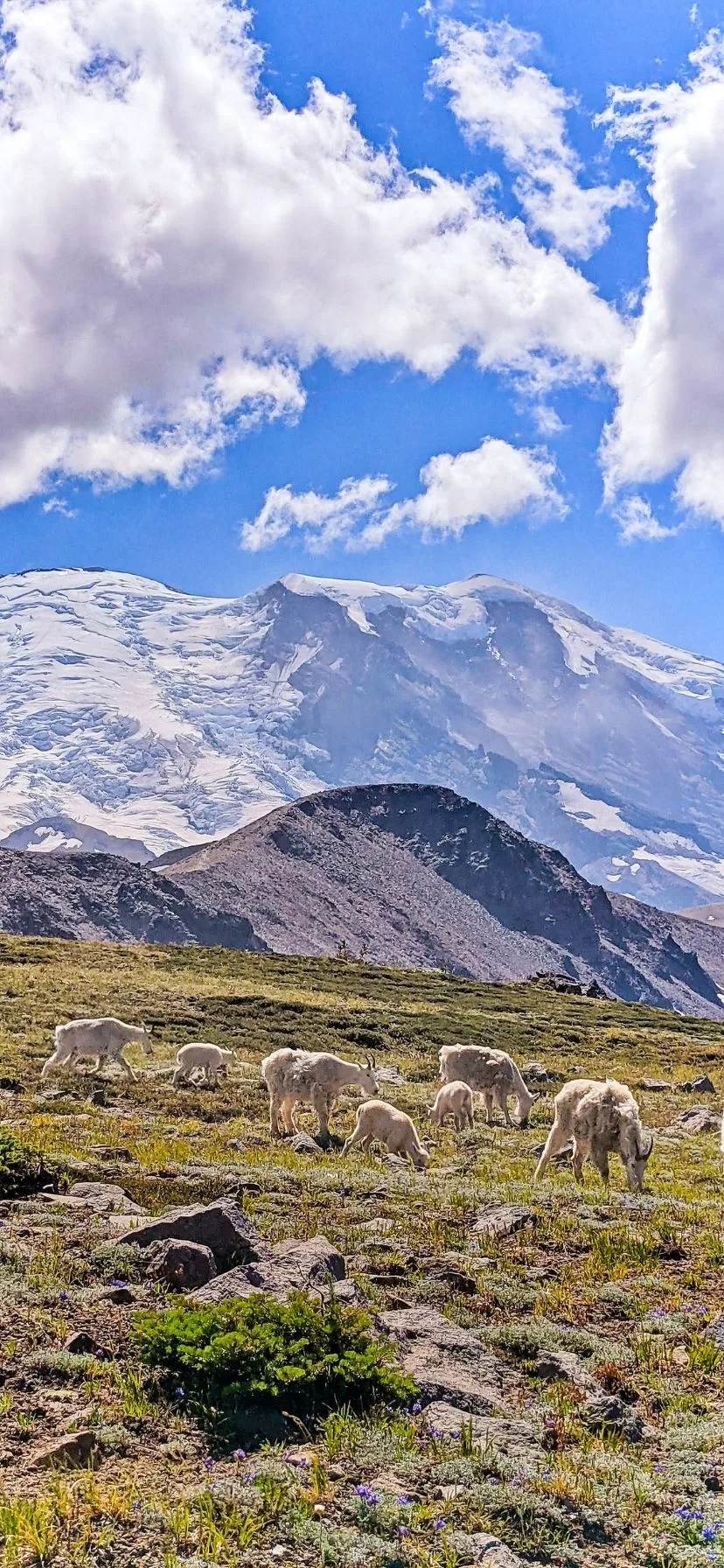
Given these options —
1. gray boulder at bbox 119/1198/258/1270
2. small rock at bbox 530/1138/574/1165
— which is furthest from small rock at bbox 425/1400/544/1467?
small rock at bbox 530/1138/574/1165

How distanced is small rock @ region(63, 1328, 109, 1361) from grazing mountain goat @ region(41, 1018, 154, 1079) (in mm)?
20366

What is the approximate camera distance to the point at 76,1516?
269 inches

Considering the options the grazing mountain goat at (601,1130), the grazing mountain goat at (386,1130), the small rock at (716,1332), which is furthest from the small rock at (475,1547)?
the grazing mountain goat at (386,1130)

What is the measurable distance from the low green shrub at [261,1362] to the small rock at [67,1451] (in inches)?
37.2

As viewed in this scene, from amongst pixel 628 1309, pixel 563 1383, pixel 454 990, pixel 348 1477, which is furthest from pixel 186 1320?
pixel 454 990

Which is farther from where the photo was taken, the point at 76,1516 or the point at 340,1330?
the point at 340,1330

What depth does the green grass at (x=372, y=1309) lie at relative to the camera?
7.05 meters

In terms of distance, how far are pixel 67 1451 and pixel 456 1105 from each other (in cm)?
1879

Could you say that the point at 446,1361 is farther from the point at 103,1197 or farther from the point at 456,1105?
the point at 456,1105

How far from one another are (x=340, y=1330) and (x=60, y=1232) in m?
3.98

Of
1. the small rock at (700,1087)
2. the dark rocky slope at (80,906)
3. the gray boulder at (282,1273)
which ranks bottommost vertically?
the gray boulder at (282,1273)

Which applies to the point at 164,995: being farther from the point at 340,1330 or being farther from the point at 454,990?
the point at 340,1330

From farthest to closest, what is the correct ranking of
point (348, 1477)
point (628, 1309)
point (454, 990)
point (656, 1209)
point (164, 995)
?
point (454, 990) → point (164, 995) → point (656, 1209) → point (628, 1309) → point (348, 1477)

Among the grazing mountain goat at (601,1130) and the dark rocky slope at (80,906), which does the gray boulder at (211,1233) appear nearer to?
the grazing mountain goat at (601,1130)
